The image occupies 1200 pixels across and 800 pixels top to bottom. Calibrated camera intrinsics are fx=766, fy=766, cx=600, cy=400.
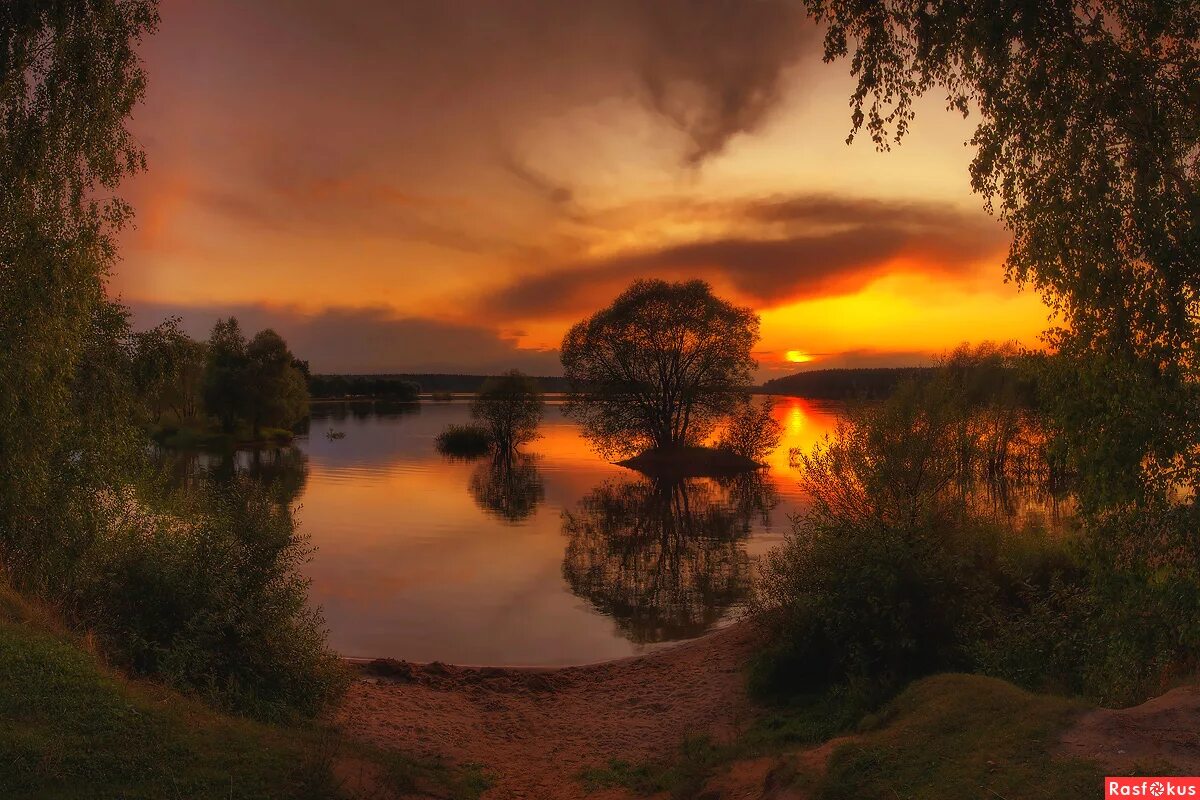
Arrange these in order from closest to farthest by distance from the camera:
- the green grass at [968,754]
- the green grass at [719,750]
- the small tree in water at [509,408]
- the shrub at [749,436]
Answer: the green grass at [968,754], the green grass at [719,750], the shrub at [749,436], the small tree in water at [509,408]

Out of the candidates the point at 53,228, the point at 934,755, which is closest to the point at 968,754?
the point at 934,755

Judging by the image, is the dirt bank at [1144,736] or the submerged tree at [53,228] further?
the submerged tree at [53,228]

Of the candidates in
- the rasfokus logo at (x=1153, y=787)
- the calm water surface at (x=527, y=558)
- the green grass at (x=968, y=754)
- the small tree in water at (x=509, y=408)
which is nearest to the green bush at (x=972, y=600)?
the green grass at (x=968, y=754)

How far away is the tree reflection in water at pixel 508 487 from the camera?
39.4m

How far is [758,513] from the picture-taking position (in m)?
38.4

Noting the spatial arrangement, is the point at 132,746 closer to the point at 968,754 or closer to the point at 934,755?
the point at 934,755

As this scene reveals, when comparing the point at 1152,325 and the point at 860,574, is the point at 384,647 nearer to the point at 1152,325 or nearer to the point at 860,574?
the point at 860,574

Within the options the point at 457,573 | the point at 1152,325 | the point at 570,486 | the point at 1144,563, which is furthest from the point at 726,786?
the point at 570,486

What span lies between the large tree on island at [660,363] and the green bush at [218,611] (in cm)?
4764

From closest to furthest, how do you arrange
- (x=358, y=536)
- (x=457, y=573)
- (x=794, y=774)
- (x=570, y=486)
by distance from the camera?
(x=794, y=774) → (x=457, y=573) → (x=358, y=536) → (x=570, y=486)

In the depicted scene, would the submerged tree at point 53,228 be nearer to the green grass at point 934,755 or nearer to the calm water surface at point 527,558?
the calm water surface at point 527,558

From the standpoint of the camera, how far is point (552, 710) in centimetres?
1427

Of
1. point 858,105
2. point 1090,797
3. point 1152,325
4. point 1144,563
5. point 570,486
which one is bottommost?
point 570,486

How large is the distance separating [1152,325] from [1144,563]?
2.82 meters
